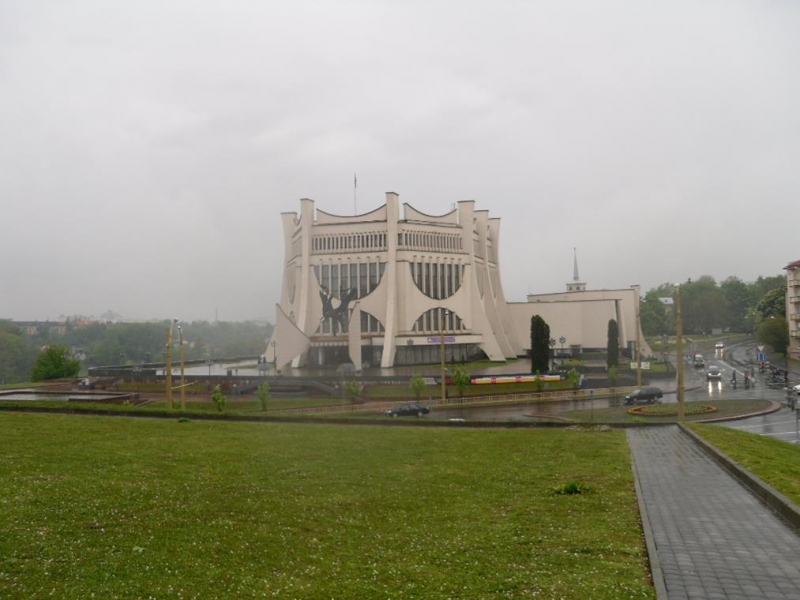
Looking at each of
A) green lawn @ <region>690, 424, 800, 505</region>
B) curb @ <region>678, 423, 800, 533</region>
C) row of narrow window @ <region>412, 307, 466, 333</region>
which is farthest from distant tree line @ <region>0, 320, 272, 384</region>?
curb @ <region>678, 423, 800, 533</region>

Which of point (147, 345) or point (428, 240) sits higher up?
point (428, 240)

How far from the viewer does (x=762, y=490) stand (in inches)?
467

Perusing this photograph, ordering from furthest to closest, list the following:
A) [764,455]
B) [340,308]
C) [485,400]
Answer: [340,308] < [485,400] < [764,455]

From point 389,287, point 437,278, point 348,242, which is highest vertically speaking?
point 348,242

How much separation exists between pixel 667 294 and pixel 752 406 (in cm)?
14358

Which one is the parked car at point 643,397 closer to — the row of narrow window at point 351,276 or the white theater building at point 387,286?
the white theater building at point 387,286

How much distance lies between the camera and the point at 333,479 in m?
12.9

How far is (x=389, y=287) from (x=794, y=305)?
41545 millimetres

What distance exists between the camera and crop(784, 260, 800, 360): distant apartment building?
64938 millimetres

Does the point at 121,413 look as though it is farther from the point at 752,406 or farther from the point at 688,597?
the point at 752,406

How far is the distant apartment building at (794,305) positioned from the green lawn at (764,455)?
169ft

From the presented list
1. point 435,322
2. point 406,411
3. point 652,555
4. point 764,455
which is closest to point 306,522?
point 652,555

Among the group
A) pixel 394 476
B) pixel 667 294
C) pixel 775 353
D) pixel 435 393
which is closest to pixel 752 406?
pixel 435 393

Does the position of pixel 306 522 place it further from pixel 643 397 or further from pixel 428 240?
pixel 428 240
